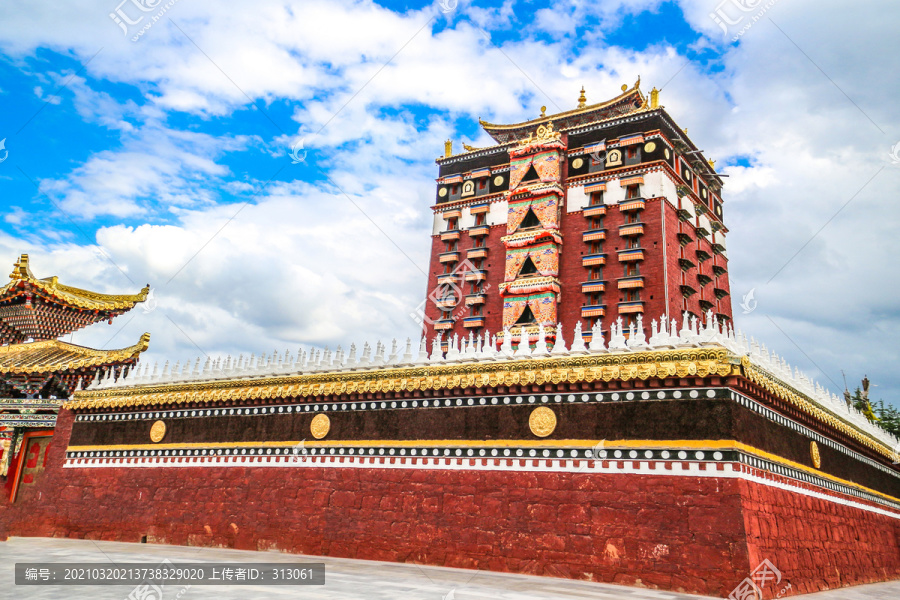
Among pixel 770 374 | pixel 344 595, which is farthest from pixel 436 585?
pixel 770 374

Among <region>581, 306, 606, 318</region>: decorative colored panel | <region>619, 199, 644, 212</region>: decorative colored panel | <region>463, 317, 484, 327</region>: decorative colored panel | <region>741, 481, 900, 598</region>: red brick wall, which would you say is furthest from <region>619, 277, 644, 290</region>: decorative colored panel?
<region>741, 481, 900, 598</region>: red brick wall

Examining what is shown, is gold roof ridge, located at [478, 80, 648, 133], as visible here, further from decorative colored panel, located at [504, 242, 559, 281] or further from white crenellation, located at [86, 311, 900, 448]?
white crenellation, located at [86, 311, 900, 448]

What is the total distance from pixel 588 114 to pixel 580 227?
7.93 metres

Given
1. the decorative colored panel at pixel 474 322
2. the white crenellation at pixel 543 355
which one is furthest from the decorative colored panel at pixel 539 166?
the white crenellation at pixel 543 355

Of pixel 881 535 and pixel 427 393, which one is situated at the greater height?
pixel 427 393

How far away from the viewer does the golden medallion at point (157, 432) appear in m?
18.5

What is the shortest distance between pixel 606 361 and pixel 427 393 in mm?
4139

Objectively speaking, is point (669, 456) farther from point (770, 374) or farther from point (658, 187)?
point (658, 187)

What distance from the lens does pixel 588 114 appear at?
43.2m

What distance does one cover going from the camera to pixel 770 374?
13156 millimetres

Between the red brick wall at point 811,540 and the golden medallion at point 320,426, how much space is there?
922 centimetres

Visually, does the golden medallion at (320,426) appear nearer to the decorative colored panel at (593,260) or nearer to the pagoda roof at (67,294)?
the pagoda roof at (67,294)

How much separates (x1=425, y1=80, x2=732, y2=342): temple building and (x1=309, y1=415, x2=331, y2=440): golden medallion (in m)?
23.5

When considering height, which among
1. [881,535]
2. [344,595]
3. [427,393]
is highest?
[427,393]
